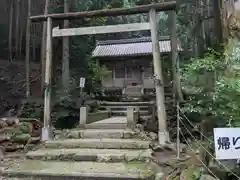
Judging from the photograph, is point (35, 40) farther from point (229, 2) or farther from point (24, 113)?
point (229, 2)

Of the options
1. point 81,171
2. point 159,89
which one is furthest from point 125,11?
point 81,171

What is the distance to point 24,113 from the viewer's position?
12914 mm

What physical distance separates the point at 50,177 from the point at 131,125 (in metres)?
3.87

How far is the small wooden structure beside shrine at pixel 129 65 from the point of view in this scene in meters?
20.0

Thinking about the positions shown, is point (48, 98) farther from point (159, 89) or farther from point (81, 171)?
point (81, 171)

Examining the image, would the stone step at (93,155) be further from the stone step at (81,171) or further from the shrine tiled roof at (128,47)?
the shrine tiled roof at (128,47)

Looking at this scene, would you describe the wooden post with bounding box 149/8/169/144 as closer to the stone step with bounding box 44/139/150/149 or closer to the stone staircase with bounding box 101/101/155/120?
the stone step with bounding box 44/139/150/149

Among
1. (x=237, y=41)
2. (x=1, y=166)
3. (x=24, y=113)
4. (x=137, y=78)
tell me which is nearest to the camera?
(x=237, y=41)

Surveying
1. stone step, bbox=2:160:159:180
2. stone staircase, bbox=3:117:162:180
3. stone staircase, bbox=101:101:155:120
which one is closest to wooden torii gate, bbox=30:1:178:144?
stone staircase, bbox=3:117:162:180

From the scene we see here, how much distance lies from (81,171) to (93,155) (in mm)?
724

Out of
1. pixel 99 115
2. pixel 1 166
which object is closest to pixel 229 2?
pixel 1 166

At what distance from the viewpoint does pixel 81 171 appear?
4598 mm

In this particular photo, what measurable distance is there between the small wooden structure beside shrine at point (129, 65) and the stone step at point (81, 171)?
14504 mm

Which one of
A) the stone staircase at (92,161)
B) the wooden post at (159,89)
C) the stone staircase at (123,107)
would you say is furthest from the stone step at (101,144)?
the stone staircase at (123,107)
